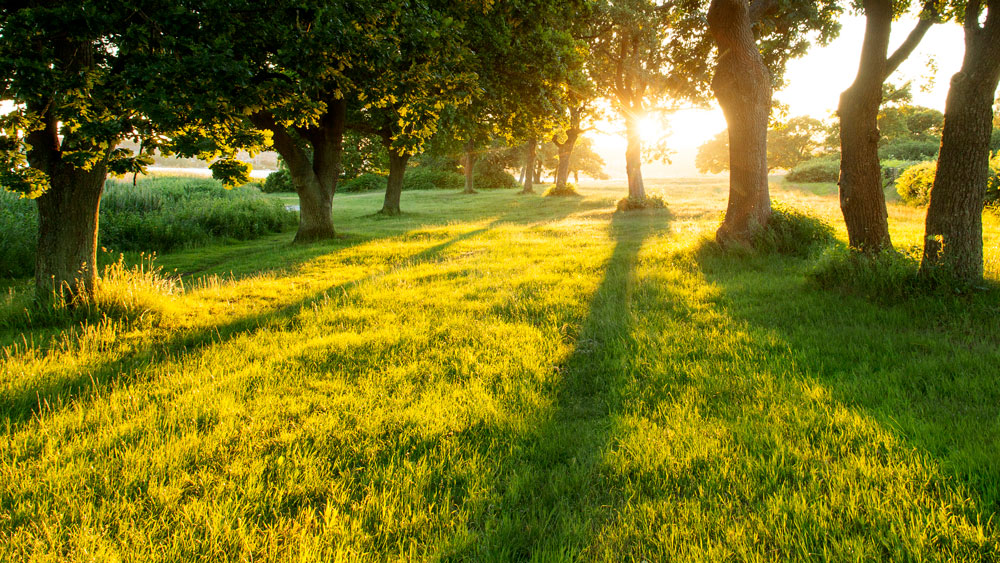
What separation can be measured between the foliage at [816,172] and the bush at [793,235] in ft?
119

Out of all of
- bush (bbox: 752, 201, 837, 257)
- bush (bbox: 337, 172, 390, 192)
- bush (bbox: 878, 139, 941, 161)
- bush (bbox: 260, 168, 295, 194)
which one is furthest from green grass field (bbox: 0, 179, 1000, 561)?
bush (bbox: 260, 168, 295, 194)

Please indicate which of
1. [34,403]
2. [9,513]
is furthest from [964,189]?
[34,403]

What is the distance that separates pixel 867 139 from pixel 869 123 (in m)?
0.23

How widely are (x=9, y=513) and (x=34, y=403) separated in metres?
1.70

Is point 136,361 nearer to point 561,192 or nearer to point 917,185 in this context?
point 917,185

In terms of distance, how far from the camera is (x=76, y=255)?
6129 millimetres

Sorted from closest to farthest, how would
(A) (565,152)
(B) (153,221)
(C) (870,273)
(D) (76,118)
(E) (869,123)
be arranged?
1. (D) (76,118)
2. (C) (870,273)
3. (E) (869,123)
4. (B) (153,221)
5. (A) (565,152)

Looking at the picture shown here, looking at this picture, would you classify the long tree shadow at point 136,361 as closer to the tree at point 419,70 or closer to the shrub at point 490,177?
the tree at point 419,70

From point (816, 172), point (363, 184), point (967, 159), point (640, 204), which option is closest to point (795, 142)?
point (816, 172)

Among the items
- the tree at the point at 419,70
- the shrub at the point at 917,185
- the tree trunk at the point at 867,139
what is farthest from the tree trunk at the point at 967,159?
the shrub at the point at 917,185

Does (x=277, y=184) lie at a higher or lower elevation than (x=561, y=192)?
higher

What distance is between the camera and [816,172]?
3906cm

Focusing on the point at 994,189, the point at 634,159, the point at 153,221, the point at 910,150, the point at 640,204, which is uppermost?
the point at 910,150

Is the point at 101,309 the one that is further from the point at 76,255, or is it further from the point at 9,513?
the point at 9,513
